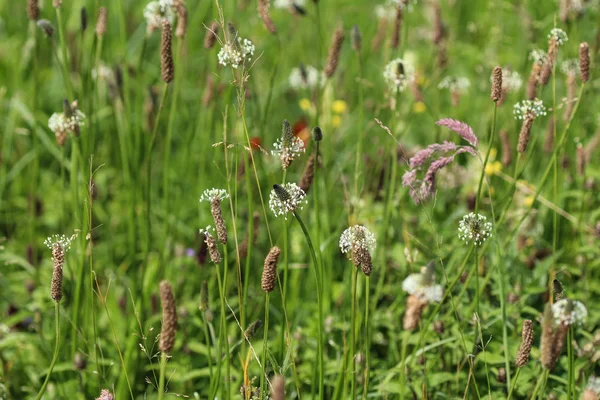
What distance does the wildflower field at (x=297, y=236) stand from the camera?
167 centimetres

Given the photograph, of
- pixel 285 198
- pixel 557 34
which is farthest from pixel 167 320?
pixel 557 34

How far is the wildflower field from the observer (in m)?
1.67

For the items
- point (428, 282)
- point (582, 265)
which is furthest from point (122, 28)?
point (582, 265)

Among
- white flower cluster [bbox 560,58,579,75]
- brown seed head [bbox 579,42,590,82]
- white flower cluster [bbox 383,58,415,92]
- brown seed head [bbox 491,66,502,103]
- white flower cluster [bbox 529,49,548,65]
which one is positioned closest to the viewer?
brown seed head [bbox 491,66,502,103]

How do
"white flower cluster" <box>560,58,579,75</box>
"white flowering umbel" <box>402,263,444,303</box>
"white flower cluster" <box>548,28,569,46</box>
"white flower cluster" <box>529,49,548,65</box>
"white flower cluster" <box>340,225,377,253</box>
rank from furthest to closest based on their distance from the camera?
1. "white flower cluster" <box>560,58,579,75</box>
2. "white flower cluster" <box>529,49,548,65</box>
3. "white flower cluster" <box>548,28,569,46</box>
4. "white flower cluster" <box>340,225,377,253</box>
5. "white flowering umbel" <box>402,263,444,303</box>

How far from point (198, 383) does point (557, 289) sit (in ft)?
4.25

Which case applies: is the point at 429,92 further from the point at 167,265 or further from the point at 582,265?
the point at 167,265

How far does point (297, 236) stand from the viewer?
2775 millimetres

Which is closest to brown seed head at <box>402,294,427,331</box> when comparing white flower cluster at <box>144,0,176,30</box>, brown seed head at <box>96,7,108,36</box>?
white flower cluster at <box>144,0,176,30</box>

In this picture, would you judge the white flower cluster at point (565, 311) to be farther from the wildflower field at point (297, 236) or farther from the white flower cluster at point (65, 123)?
the white flower cluster at point (65, 123)

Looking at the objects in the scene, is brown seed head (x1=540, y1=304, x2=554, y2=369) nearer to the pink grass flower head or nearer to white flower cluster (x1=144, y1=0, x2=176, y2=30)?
the pink grass flower head

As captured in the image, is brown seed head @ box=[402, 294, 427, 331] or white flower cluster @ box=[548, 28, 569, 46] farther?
white flower cluster @ box=[548, 28, 569, 46]

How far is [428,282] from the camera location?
1365mm

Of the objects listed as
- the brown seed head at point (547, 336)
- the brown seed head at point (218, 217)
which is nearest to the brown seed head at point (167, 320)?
the brown seed head at point (218, 217)
